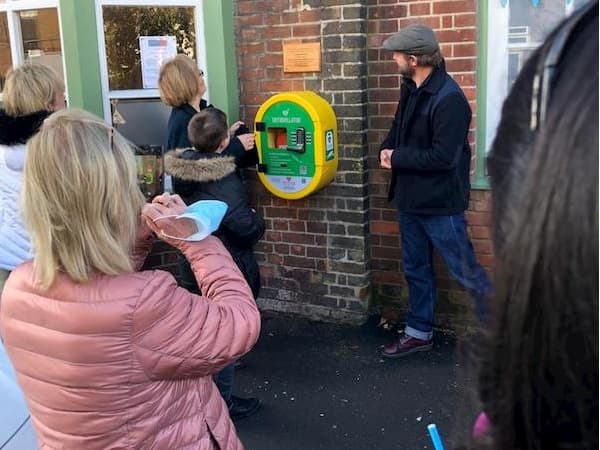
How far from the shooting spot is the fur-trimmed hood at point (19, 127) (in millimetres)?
3828

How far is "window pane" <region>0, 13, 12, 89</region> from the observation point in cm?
514

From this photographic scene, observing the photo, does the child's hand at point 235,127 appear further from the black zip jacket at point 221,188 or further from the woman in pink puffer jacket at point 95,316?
the woman in pink puffer jacket at point 95,316

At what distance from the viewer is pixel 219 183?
3.83 metres

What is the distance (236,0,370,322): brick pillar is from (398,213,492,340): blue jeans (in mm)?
462

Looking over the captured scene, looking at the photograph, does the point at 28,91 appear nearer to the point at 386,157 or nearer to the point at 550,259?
the point at 386,157

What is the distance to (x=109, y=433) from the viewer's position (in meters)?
1.96

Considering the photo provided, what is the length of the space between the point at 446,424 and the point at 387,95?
2.09m

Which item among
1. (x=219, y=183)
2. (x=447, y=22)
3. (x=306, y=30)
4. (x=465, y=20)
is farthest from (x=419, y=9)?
(x=219, y=183)

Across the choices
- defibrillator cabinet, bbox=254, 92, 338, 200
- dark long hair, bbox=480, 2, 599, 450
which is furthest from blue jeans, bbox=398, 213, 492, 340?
dark long hair, bbox=480, 2, 599, 450

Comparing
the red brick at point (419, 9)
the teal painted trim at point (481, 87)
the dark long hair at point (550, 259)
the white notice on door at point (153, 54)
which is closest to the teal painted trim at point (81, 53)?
the white notice on door at point (153, 54)

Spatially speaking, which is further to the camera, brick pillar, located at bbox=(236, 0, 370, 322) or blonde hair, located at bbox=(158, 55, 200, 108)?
brick pillar, located at bbox=(236, 0, 370, 322)

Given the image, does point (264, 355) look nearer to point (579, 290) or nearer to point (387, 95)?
point (387, 95)

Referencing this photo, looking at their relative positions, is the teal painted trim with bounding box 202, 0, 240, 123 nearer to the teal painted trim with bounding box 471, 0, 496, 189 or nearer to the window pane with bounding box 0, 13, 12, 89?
the window pane with bounding box 0, 13, 12, 89

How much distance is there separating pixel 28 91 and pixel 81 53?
932 millimetres
